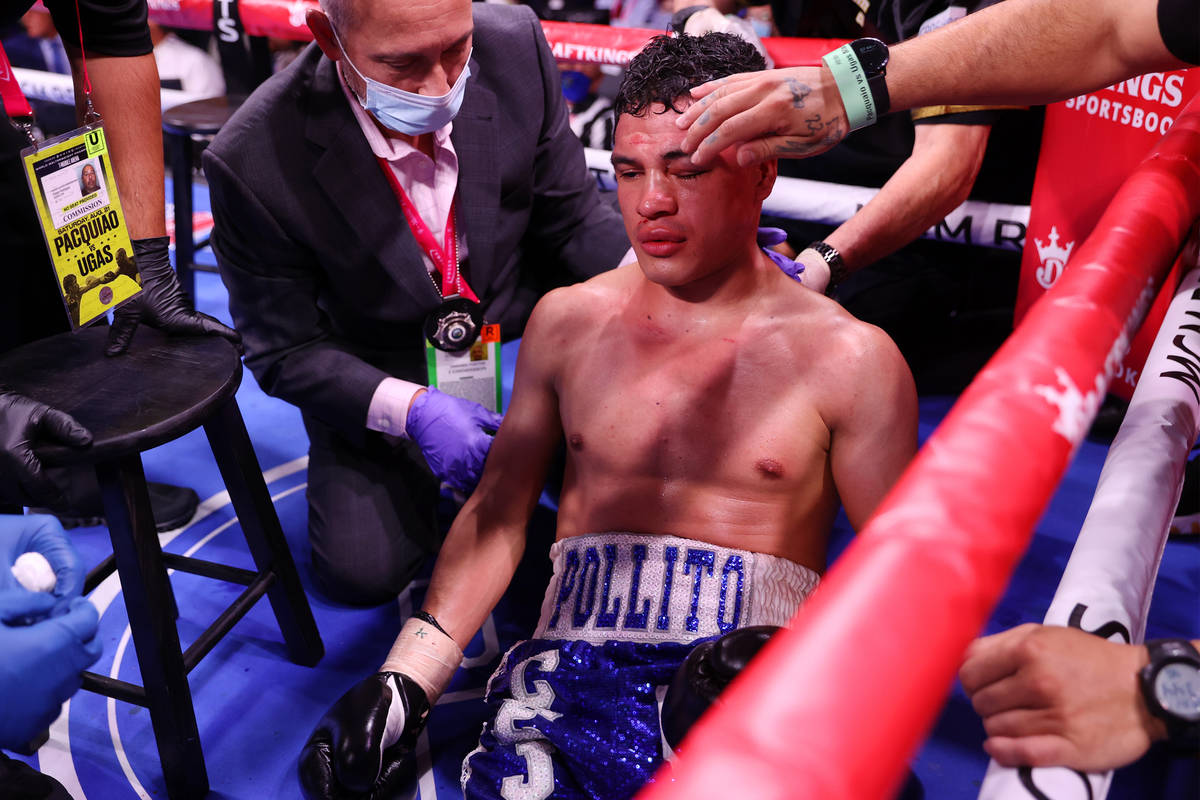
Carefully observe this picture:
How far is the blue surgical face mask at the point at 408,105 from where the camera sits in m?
2.08

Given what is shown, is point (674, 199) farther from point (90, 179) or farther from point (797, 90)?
point (90, 179)

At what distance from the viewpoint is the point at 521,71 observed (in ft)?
8.32

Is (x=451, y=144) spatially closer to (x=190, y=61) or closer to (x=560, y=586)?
(x=560, y=586)

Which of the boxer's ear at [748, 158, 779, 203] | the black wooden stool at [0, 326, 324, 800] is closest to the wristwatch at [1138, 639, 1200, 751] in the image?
the boxer's ear at [748, 158, 779, 203]

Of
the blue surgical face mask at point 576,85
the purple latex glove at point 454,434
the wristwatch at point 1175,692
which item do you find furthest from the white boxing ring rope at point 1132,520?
the blue surgical face mask at point 576,85

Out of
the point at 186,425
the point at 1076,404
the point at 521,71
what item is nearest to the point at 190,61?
the point at 521,71

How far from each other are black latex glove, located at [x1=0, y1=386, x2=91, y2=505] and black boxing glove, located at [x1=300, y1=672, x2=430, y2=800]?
0.63 meters

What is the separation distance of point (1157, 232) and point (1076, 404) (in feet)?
1.68

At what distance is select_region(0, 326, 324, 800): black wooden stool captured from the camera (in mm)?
1633

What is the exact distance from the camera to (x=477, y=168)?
2.40m

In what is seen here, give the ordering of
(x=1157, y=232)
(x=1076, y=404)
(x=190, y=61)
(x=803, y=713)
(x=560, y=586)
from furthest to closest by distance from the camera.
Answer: (x=190, y=61) → (x=560, y=586) → (x=1157, y=232) → (x=1076, y=404) → (x=803, y=713)

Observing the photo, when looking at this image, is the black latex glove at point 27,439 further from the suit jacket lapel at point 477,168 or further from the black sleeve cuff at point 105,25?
the suit jacket lapel at point 477,168

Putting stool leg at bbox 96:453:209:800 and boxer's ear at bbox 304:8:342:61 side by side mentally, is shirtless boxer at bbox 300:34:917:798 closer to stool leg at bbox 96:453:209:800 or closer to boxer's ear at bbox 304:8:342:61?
stool leg at bbox 96:453:209:800

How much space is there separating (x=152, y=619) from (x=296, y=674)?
0.58 metres
